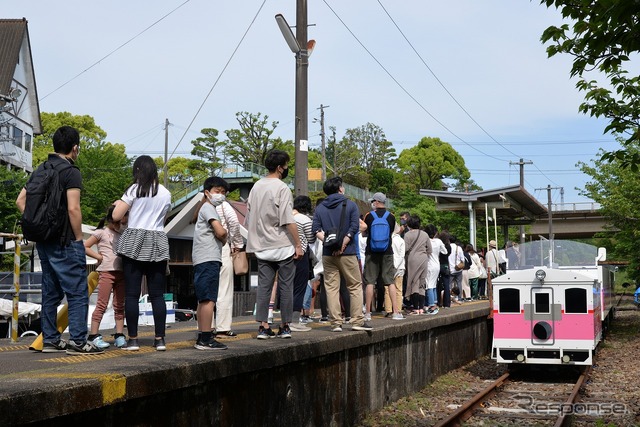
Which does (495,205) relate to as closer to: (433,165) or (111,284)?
(111,284)

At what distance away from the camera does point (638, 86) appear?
13.3 meters

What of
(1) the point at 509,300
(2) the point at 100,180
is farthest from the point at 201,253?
(2) the point at 100,180

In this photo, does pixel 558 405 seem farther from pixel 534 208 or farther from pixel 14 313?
pixel 534 208

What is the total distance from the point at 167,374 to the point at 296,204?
5.66m

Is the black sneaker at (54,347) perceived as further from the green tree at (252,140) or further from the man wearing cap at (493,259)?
the green tree at (252,140)

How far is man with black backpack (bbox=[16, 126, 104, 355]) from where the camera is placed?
6383 mm

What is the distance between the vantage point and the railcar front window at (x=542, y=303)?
1325 cm

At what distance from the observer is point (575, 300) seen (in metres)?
13.1

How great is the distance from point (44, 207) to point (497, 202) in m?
22.1

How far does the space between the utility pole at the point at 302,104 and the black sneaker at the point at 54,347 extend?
6295 millimetres

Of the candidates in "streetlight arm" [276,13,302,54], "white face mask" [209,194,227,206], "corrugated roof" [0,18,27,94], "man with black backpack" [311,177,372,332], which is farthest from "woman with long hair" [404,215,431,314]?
"corrugated roof" [0,18,27,94]

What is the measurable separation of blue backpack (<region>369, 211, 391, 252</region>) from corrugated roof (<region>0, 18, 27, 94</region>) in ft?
147

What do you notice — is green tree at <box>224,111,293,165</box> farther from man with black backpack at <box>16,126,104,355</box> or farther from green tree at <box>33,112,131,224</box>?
man with black backpack at <box>16,126,104,355</box>

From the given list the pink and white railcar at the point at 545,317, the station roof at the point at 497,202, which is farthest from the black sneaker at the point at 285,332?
the station roof at the point at 497,202
